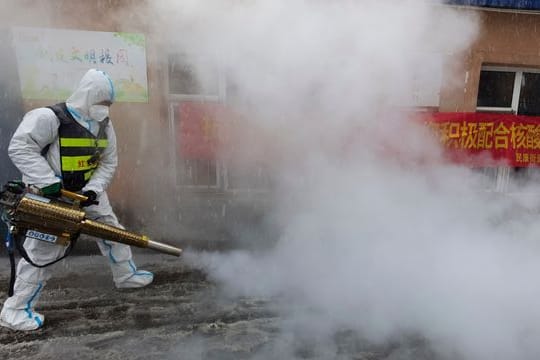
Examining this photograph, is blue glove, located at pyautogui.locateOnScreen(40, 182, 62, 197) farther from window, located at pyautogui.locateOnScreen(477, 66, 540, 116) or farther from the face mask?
window, located at pyautogui.locateOnScreen(477, 66, 540, 116)

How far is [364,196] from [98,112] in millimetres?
2476

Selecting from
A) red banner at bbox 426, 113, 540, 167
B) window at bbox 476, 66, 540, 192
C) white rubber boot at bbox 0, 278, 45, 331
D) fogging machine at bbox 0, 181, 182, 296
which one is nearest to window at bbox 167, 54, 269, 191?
fogging machine at bbox 0, 181, 182, 296

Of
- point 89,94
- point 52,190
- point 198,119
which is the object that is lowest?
point 52,190

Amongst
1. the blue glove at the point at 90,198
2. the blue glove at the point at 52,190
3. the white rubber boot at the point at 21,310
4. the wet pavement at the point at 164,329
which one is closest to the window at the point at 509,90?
the wet pavement at the point at 164,329

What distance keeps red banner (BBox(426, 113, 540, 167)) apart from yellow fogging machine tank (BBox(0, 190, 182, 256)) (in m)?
3.53

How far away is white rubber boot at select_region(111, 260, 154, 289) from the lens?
310cm

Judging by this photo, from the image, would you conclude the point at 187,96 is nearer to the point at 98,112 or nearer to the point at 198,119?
the point at 198,119

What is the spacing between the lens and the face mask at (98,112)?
103 inches

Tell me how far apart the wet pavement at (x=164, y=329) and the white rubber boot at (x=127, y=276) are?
6 cm

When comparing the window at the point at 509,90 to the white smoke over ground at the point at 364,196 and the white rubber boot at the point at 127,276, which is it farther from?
the white rubber boot at the point at 127,276

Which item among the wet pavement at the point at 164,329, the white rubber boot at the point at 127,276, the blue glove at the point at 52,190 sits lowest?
the wet pavement at the point at 164,329

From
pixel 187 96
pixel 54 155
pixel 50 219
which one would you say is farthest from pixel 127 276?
pixel 187 96

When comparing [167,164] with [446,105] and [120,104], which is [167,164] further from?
[446,105]

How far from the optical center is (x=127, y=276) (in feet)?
10.3
